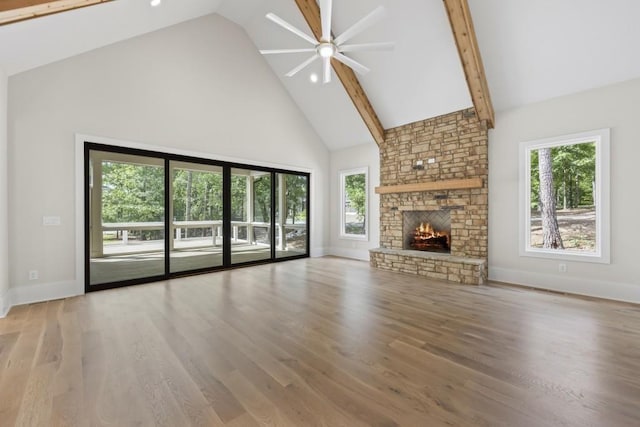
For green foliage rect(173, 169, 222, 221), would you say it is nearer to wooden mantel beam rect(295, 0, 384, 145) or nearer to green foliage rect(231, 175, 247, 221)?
green foliage rect(231, 175, 247, 221)

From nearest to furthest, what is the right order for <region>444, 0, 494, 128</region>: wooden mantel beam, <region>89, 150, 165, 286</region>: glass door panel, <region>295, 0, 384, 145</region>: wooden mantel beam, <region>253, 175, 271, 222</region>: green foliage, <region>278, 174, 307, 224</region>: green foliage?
<region>444, 0, 494, 128</region>: wooden mantel beam
<region>89, 150, 165, 286</region>: glass door panel
<region>295, 0, 384, 145</region>: wooden mantel beam
<region>253, 175, 271, 222</region>: green foliage
<region>278, 174, 307, 224</region>: green foliage

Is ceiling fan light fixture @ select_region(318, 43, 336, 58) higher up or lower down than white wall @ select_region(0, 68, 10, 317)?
higher up

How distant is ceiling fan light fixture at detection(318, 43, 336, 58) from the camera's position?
3.65m

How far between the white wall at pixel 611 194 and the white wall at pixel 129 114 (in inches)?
181

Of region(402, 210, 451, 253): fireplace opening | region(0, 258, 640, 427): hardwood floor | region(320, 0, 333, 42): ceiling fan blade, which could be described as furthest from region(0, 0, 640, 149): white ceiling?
region(0, 258, 640, 427): hardwood floor

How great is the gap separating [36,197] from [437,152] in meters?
6.65

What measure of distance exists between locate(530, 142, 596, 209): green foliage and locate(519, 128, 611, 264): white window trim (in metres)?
0.10

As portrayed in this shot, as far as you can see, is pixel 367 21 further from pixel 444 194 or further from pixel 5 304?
pixel 5 304

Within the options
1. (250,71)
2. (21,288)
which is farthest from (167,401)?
(250,71)

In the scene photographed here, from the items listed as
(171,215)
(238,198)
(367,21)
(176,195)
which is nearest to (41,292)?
(171,215)

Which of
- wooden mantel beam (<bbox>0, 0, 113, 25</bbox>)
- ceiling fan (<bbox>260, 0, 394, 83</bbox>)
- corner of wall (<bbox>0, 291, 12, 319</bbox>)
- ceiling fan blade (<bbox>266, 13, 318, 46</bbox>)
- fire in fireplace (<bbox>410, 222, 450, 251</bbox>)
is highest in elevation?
ceiling fan blade (<bbox>266, 13, 318, 46</bbox>)

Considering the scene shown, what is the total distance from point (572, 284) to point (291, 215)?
5649mm

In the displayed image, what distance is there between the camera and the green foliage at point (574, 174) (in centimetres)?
421

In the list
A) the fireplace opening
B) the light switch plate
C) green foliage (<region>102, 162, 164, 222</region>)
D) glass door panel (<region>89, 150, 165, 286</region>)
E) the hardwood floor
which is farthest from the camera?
the fireplace opening
